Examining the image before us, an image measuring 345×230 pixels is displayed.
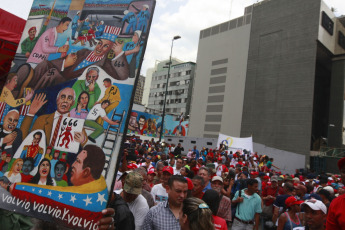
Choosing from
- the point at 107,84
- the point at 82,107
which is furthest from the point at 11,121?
the point at 107,84

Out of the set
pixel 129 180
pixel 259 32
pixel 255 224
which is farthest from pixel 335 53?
pixel 129 180

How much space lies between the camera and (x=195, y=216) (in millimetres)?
2422

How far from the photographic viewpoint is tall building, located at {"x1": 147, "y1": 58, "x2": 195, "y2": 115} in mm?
78375

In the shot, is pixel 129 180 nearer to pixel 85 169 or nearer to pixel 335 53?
pixel 85 169

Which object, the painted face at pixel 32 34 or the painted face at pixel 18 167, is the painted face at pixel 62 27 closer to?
the painted face at pixel 32 34

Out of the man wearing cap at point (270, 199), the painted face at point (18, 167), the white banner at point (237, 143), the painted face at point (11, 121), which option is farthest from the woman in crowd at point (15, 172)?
the white banner at point (237, 143)

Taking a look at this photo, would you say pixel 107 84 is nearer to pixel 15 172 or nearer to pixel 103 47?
pixel 103 47

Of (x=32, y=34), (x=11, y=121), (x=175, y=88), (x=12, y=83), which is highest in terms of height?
(x=175, y=88)

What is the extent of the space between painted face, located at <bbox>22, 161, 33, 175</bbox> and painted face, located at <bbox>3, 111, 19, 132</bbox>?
0.37 meters

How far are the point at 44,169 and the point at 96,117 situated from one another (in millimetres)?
582

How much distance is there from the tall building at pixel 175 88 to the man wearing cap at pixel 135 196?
69665mm

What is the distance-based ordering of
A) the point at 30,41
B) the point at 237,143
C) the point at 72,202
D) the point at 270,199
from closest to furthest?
the point at 72,202 < the point at 30,41 < the point at 270,199 < the point at 237,143

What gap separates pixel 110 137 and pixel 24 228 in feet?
4.80

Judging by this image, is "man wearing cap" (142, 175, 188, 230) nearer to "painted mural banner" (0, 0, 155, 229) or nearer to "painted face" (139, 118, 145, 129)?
"painted mural banner" (0, 0, 155, 229)
